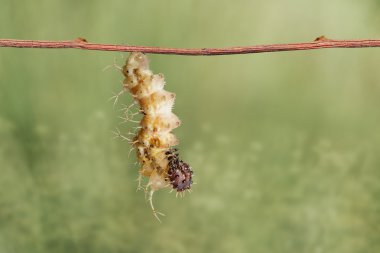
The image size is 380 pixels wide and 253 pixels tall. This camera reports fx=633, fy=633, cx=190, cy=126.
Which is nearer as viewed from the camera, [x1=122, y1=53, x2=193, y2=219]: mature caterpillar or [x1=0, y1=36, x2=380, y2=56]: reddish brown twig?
[x1=0, y1=36, x2=380, y2=56]: reddish brown twig

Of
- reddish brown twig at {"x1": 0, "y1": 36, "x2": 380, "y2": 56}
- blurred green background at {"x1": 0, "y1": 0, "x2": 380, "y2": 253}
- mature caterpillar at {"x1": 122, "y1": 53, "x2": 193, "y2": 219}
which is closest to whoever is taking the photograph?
reddish brown twig at {"x1": 0, "y1": 36, "x2": 380, "y2": 56}

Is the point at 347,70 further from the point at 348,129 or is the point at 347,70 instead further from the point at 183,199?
the point at 183,199

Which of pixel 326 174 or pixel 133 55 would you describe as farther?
pixel 326 174

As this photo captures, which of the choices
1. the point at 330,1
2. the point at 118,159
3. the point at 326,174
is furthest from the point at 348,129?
the point at 118,159

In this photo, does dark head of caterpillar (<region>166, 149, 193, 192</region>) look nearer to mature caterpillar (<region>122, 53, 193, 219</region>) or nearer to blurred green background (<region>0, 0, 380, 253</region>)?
mature caterpillar (<region>122, 53, 193, 219</region>)

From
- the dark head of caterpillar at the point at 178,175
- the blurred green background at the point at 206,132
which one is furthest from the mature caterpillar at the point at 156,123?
the blurred green background at the point at 206,132

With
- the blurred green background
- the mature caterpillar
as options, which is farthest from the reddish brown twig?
the blurred green background
